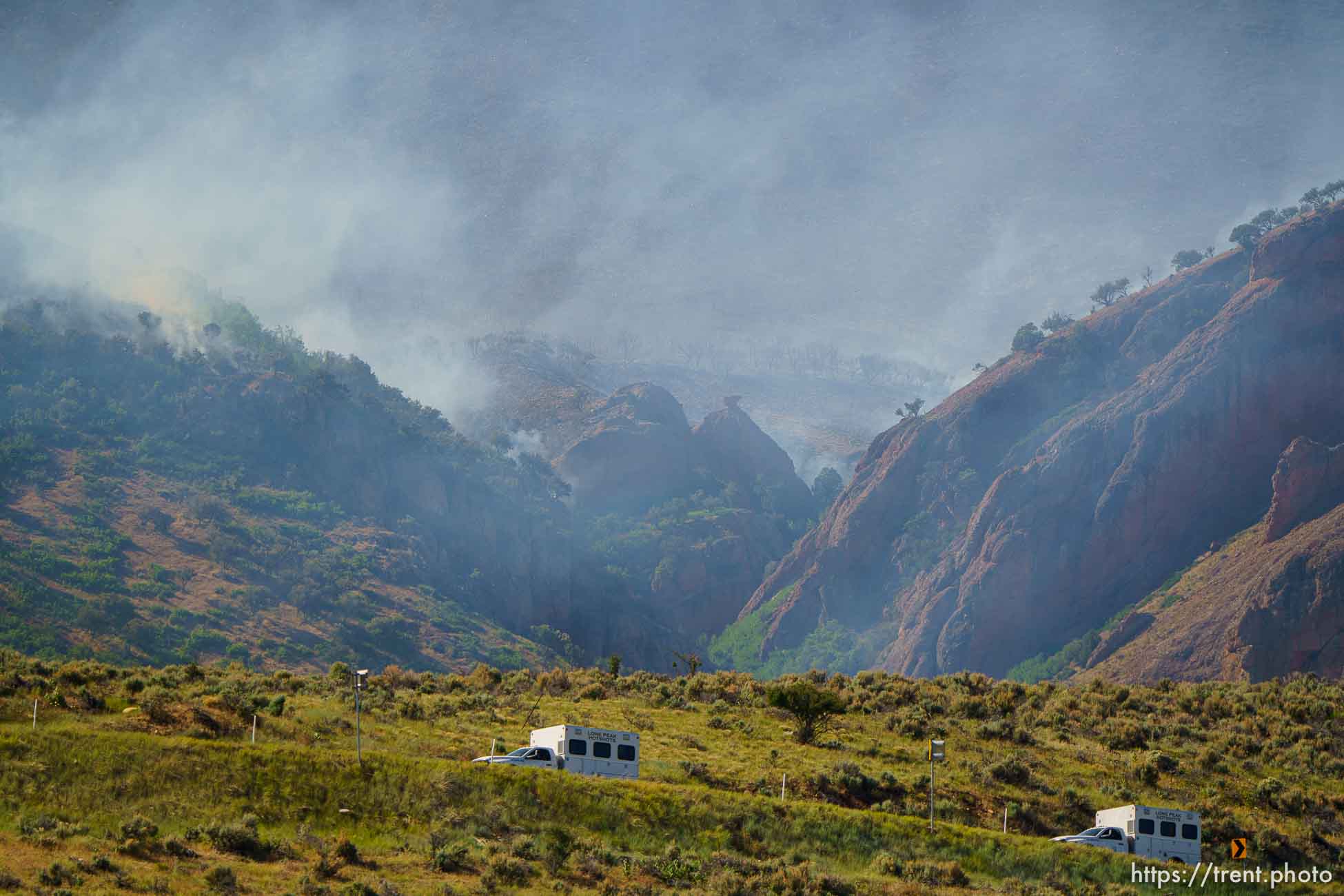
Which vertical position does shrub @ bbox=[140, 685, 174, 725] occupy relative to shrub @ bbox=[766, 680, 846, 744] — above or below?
below

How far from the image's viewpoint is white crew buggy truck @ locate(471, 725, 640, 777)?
134 ft

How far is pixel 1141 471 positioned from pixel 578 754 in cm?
12610

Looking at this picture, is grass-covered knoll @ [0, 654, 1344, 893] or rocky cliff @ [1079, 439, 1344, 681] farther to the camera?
rocky cliff @ [1079, 439, 1344, 681]

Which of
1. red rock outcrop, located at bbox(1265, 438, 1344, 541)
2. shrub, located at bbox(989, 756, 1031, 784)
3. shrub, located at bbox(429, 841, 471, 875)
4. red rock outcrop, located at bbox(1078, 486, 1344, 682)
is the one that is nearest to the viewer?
shrub, located at bbox(429, 841, 471, 875)

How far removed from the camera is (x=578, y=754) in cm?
4094

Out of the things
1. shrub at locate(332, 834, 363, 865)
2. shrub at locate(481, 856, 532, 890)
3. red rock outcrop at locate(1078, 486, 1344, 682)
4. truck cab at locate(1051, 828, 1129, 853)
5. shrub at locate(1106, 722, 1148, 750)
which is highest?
red rock outcrop at locate(1078, 486, 1344, 682)

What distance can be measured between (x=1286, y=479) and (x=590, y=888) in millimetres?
112305

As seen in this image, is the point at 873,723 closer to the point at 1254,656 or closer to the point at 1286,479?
the point at 1254,656

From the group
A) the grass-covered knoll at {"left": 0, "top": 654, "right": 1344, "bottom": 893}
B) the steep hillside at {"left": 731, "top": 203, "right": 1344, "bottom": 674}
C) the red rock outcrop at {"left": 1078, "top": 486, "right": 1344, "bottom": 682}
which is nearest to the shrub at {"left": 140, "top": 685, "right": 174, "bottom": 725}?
the grass-covered knoll at {"left": 0, "top": 654, "right": 1344, "bottom": 893}

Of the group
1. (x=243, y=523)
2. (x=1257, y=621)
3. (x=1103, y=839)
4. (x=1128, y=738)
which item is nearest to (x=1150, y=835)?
(x=1103, y=839)

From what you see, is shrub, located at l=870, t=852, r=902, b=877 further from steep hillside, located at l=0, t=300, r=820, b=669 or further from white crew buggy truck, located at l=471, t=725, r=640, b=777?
steep hillside, located at l=0, t=300, r=820, b=669

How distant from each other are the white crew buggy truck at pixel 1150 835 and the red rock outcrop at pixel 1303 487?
94404 millimetres


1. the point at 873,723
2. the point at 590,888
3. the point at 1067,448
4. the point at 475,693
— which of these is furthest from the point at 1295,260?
the point at 590,888

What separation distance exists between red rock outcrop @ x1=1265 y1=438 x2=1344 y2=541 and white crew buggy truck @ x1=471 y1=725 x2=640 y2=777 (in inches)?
4069
